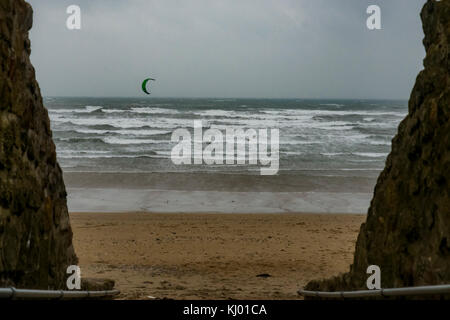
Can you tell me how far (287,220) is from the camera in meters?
12.9

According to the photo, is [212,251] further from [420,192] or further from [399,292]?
[399,292]

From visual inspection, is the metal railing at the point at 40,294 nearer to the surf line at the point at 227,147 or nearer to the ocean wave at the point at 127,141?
the surf line at the point at 227,147

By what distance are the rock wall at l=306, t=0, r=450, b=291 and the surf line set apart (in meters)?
16.1

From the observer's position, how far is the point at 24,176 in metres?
3.86

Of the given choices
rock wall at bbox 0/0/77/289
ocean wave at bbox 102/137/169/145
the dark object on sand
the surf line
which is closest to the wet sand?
the surf line

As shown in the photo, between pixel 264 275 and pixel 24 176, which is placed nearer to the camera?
pixel 24 176

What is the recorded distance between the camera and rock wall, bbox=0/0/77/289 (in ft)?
11.6

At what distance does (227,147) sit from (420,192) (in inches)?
1027

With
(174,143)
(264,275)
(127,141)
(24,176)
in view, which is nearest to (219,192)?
(264,275)

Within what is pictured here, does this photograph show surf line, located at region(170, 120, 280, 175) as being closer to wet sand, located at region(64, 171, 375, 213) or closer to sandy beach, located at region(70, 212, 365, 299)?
wet sand, located at region(64, 171, 375, 213)

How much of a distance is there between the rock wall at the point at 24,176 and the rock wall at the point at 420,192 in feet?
9.22
